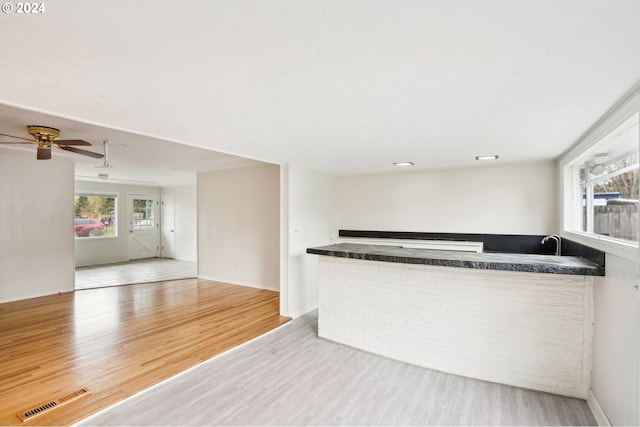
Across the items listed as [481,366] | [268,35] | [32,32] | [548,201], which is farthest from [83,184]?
[548,201]

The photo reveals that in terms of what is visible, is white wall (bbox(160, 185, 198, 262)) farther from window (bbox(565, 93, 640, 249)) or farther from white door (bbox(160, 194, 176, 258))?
window (bbox(565, 93, 640, 249))

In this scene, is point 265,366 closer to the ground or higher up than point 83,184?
closer to the ground

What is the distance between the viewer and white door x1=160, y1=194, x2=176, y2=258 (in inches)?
373

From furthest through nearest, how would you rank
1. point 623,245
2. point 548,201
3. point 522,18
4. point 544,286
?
point 548,201 → point 544,286 → point 623,245 → point 522,18

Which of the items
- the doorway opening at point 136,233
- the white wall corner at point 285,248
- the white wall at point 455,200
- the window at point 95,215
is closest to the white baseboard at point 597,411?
the white wall at point 455,200

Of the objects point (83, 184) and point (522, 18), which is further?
point (83, 184)

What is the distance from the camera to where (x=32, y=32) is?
1.18 meters

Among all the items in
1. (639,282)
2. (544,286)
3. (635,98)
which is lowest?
(544,286)

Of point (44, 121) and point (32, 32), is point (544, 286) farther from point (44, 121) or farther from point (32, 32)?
point (44, 121)

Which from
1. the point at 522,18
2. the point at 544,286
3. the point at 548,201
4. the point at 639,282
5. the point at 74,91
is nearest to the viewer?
the point at 522,18

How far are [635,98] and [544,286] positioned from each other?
1.46m

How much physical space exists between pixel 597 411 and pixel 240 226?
5.38 meters

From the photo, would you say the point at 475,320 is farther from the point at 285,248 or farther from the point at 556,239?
the point at 285,248

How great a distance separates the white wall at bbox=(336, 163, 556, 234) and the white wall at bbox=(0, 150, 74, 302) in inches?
201
